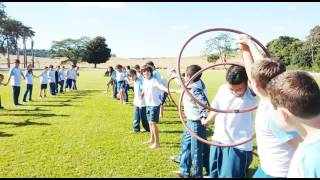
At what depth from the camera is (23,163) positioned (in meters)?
10.0

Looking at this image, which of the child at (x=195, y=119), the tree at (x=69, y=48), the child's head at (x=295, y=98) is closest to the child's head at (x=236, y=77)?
the child at (x=195, y=119)

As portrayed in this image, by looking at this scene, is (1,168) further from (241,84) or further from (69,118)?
(69,118)

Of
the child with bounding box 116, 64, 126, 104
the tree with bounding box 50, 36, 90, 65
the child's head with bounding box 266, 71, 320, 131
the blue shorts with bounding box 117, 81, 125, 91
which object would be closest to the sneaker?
the child's head with bounding box 266, 71, 320, 131

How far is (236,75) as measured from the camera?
6.02 m

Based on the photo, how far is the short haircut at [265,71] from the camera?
13.1ft

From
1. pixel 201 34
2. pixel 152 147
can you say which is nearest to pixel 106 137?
pixel 152 147

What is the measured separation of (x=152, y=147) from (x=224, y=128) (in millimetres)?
5511

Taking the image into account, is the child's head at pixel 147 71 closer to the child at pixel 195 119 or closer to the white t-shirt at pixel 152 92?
the white t-shirt at pixel 152 92

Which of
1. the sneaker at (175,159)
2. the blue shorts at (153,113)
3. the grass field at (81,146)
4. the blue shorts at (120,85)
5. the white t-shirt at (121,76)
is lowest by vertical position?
the grass field at (81,146)

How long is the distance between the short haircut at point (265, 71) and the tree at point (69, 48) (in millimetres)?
157022

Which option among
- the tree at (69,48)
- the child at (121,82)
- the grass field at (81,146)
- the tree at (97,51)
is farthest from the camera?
→ the tree at (69,48)

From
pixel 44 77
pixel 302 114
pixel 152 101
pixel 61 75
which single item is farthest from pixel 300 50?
pixel 302 114

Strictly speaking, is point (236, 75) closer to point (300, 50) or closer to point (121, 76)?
point (121, 76)

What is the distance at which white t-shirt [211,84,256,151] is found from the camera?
6305 millimetres
